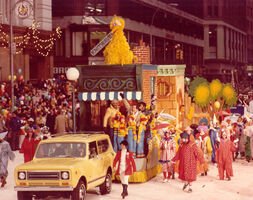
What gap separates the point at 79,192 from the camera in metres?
13.6

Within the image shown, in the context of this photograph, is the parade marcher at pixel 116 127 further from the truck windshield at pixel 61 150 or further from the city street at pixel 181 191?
the truck windshield at pixel 61 150

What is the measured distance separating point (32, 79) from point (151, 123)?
91.6 feet

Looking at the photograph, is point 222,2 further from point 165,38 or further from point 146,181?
point 146,181

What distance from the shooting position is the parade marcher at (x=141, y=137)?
17.6 metres

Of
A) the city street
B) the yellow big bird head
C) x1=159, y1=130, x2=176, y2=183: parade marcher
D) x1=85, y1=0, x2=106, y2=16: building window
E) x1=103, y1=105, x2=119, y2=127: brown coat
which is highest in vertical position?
x1=85, y1=0, x2=106, y2=16: building window

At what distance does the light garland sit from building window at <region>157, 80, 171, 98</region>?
58.3 feet

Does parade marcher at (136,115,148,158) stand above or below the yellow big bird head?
below

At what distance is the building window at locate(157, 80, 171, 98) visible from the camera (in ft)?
80.4

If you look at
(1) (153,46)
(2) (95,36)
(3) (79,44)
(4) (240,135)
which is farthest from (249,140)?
(1) (153,46)

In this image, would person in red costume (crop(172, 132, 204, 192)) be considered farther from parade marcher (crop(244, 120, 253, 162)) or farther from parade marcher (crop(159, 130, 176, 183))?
parade marcher (crop(244, 120, 253, 162))

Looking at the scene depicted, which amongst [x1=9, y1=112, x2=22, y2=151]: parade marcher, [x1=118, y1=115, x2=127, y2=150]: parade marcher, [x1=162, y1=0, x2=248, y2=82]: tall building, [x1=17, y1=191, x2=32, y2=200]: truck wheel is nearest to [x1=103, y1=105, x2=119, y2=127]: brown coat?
[x1=118, y1=115, x2=127, y2=150]: parade marcher

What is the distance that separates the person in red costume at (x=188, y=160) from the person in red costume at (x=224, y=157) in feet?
6.92

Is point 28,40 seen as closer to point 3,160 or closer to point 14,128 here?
point 14,128

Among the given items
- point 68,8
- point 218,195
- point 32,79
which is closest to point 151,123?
point 218,195
